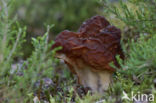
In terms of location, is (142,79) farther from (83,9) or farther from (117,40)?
(83,9)

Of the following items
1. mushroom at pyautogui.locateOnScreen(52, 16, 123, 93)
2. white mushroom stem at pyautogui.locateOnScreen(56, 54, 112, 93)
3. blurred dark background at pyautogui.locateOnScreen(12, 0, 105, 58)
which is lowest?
white mushroom stem at pyautogui.locateOnScreen(56, 54, 112, 93)

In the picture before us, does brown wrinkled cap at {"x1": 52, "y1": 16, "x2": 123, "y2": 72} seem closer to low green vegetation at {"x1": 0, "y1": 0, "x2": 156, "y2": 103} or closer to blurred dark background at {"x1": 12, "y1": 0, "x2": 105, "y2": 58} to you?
low green vegetation at {"x1": 0, "y1": 0, "x2": 156, "y2": 103}

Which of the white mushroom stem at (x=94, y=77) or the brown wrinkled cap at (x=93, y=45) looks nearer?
the brown wrinkled cap at (x=93, y=45)

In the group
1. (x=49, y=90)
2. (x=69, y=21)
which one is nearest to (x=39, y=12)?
(x=69, y=21)

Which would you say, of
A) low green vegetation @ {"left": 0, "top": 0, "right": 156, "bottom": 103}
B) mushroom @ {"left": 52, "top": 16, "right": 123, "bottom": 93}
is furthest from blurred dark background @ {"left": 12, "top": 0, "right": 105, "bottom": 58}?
low green vegetation @ {"left": 0, "top": 0, "right": 156, "bottom": 103}

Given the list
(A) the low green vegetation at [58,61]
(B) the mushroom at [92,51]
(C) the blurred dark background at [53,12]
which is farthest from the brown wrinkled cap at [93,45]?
(C) the blurred dark background at [53,12]

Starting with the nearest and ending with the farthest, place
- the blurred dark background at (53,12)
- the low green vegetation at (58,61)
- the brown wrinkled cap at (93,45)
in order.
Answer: the low green vegetation at (58,61), the brown wrinkled cap at (93,45), the blurred dark background at (53,12)

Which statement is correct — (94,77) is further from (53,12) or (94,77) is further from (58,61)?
(53,12)

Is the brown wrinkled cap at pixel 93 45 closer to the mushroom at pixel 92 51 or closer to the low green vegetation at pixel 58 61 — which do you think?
the mushroom at pixel 92 51
